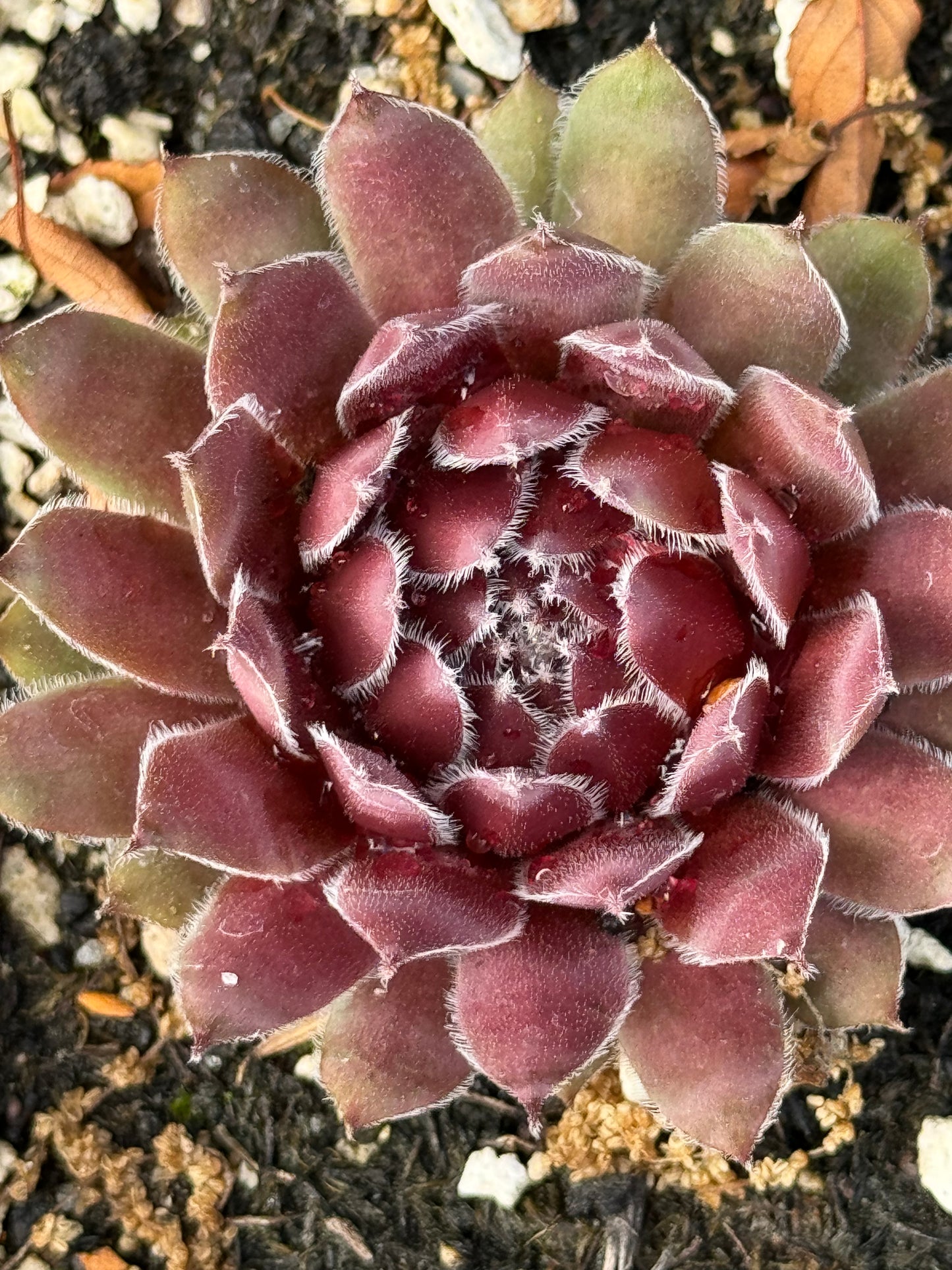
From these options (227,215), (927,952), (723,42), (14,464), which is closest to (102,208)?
(14,464)

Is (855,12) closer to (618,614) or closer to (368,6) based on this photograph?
(368,6)

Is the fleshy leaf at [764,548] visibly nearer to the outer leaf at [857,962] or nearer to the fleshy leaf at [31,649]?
the outer leaf at [857,962]

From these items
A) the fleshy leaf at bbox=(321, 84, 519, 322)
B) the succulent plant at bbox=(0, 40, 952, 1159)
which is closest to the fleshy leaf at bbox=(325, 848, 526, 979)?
the succulent plant at bbox=(0, 40, 952, 1159)

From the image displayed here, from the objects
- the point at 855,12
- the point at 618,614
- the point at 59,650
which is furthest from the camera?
the point at 855,12

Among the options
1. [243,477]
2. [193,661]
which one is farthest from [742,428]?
[193,661]

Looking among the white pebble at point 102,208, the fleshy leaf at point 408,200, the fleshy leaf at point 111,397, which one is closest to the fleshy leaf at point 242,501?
the fleshy leaf at point 111,397

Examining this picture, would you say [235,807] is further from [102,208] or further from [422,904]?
[102,208]

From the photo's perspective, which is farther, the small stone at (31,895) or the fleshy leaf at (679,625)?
the small stone at (31,895)
